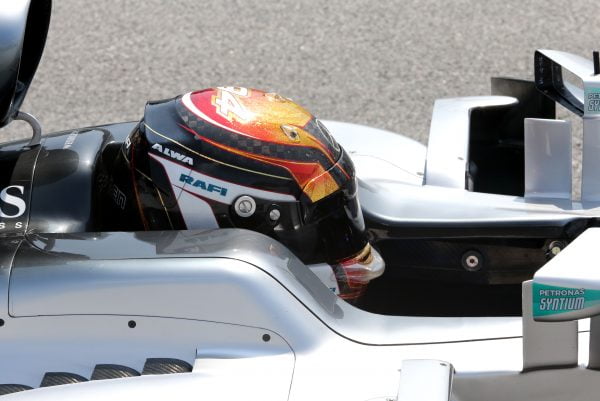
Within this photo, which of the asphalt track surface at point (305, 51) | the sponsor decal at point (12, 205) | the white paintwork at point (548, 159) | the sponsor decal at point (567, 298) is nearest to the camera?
the sponsor decal at point (567, 298)

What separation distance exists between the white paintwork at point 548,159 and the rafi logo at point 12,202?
43.3 inches

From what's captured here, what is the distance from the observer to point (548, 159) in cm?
232

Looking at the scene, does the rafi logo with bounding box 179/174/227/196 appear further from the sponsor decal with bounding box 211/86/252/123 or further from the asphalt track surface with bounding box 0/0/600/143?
the asphalt track surface with bounding box 0/0/600/143

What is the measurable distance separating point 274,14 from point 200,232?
3999 millimetres

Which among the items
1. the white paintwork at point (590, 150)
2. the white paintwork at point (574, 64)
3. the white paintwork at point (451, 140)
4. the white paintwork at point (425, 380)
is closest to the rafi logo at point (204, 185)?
the white paintwork at point (425, 380)

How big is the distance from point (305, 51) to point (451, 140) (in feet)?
9.45

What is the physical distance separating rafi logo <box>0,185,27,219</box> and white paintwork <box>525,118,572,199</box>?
3.61 feet

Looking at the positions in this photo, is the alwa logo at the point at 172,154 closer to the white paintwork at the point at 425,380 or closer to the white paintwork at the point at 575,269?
the white paintwork at the point at 425,380

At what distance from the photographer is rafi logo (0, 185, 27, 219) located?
78.3 inches

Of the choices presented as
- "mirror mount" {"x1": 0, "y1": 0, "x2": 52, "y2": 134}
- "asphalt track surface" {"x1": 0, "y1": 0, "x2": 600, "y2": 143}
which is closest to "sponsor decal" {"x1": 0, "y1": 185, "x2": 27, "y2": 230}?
"mirror mount" {"x1": 0, "y1": 0, "x2": 52, "y2": 134}

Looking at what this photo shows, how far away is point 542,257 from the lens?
7.42 feet

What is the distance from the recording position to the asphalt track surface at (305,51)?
500cm

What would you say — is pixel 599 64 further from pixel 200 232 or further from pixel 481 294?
pixel 200 232

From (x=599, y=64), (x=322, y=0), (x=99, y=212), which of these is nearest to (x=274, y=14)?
(x=322, y=0)
